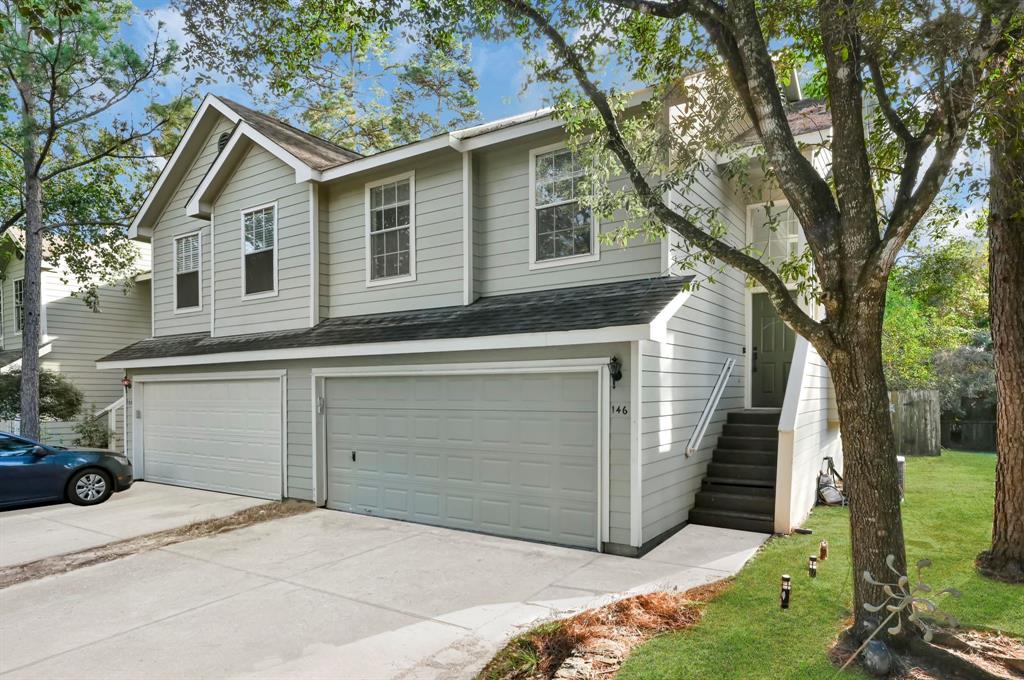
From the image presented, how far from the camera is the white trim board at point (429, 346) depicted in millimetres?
6027

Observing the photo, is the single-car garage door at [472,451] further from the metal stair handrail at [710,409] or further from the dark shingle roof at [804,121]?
the dark shingle roof at [804,121]

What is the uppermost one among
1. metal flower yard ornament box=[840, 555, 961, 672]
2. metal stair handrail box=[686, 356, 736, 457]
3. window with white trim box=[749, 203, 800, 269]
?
window with white trim box=[749, 203, 800, 269]

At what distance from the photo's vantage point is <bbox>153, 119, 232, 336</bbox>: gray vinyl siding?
1143cm

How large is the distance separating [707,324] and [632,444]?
2.65m

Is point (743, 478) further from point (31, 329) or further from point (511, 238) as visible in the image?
point (31, 329)

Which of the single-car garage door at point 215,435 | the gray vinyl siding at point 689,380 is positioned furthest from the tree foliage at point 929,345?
the single-car garage door at point 215,435

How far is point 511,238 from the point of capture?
820 centimetres

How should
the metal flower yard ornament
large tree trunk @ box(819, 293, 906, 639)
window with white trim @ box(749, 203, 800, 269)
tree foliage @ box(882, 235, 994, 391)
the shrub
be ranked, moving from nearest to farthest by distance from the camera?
the metal flower yard ornament < large tree trunk @ box(819, 293, 906, 639) < window with white trim @ box(749, 203, 800, 269) < the shrub < tree foliage @ box(882, 235, 994, 391)

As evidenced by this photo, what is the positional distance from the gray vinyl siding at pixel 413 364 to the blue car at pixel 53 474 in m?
2.10

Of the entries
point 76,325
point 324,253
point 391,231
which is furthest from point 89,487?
point 76,325

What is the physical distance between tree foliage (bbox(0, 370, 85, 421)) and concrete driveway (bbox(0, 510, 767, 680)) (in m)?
10.8

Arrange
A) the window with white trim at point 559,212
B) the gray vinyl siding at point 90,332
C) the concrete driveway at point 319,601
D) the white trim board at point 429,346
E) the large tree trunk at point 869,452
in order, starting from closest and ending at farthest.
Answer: the large tree trunk at point 869,452
the concrete driveway at point 319,601
the white trim board at point 429,346
the window with white trim at point 559,212
the gray vinyl siding at point 90,332

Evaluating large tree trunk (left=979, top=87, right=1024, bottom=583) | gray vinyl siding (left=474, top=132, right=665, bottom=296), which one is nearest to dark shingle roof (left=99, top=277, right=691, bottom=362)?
gray vinyl siding (left=474, top=132, right=665, bottom=296)

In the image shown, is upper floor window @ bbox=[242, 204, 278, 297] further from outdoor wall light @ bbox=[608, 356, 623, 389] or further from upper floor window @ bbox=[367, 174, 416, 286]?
outdoor wall light @ bbox=[608, 356, 623, 389]
